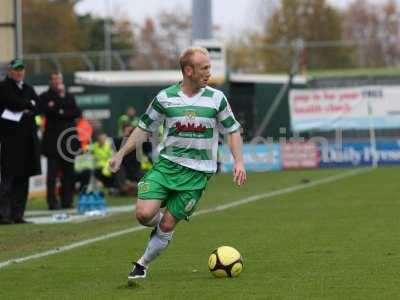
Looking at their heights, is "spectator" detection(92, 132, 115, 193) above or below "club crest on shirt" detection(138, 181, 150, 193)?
below

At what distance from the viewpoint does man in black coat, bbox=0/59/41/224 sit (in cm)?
1501

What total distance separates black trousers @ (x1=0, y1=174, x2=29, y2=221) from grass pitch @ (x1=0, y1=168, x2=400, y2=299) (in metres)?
0.56

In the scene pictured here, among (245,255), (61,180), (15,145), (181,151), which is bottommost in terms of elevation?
(61,180)

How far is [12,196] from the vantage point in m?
15.1

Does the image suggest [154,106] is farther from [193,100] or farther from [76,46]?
[76,46]

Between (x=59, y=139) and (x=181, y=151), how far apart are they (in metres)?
9.57

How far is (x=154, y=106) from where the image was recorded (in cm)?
868

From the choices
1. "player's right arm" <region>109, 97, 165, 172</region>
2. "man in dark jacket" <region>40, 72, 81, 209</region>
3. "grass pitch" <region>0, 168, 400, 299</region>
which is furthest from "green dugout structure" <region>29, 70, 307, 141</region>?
"player's right arm" <region>109, 97, 165, 172</region>

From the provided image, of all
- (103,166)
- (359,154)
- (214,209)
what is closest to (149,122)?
(214,209)

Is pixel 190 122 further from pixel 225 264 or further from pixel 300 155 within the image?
pixel 300 155

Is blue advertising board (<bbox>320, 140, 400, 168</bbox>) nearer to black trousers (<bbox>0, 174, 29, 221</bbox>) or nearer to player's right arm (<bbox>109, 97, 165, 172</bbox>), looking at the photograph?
black trousers (<bbox>0, 174, 29, 221</bbox>)

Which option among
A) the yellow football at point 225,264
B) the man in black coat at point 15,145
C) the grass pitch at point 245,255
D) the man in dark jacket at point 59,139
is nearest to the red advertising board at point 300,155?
the grass pitch at point 245,255

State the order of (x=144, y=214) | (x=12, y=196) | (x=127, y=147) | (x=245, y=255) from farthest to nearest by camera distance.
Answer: (x=12, y=196), (x=245, y=255), (x=127, y=147), (x=144, y=214)

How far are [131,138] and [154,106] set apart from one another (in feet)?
1.02
